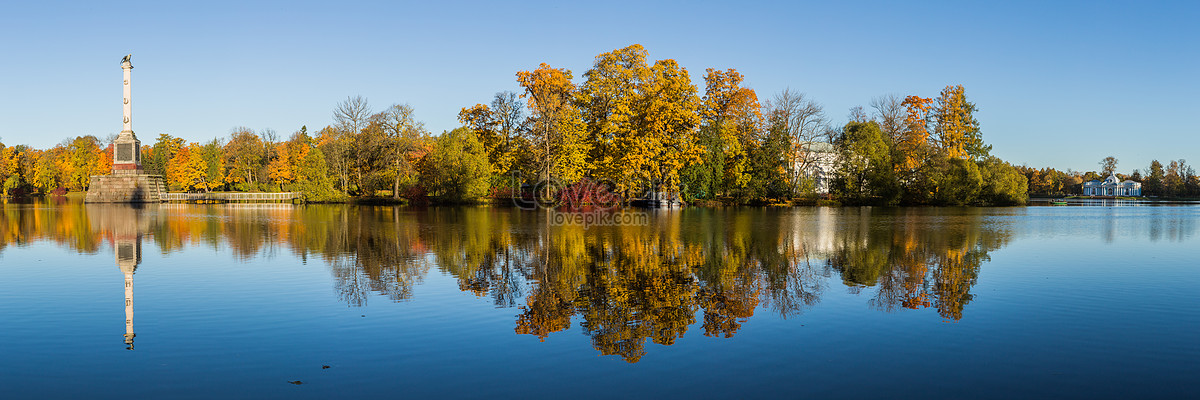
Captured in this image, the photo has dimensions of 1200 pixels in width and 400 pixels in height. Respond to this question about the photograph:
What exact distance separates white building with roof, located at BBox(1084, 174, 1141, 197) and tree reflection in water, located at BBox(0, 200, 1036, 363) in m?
153

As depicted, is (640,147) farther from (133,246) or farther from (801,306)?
(801,306)

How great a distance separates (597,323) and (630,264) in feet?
22.5

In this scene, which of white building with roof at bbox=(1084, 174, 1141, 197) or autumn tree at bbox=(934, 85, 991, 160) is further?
white building with roof at bbox=(1084, 174, 1141, 197)

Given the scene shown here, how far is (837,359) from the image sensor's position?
27.1 feet

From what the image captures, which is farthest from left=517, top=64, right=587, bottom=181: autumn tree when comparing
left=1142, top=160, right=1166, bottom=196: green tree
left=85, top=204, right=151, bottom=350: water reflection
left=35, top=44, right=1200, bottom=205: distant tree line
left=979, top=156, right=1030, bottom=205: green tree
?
left=1142, top=160, right=1166, bottom=196: green tree

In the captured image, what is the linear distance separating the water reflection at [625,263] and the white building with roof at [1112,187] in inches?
5828

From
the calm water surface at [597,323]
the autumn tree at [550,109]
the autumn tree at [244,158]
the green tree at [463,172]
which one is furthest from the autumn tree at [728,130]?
the autumn tree at [244,158]

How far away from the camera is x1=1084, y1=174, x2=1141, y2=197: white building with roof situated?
505ft

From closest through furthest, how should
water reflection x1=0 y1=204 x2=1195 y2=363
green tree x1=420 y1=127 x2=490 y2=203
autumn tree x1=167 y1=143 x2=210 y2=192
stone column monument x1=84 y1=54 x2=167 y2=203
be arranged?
water reflection x1=0 y1=204 x2=1195 y2=363
green tree x1=420 y1=127 x2=490 y2=203
stone column monument x1=84 y1=54 x2=167 y2=203
autumn tree x1=167 y1=143 x2=210 y2=192

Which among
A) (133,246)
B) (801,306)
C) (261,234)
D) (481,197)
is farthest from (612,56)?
(801,306)

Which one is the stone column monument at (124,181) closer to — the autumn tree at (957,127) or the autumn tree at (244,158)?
the autumn tree at (244,158)

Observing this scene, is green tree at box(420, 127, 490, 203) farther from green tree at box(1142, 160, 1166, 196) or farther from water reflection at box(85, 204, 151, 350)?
green tree at box(1142, 160, 1166, 196)

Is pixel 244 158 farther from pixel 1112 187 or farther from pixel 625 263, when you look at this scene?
pixel 1112 187

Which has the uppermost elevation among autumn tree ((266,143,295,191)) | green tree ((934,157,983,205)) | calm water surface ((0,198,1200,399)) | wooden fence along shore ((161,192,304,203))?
autumn tree ((266,143,295,191))
